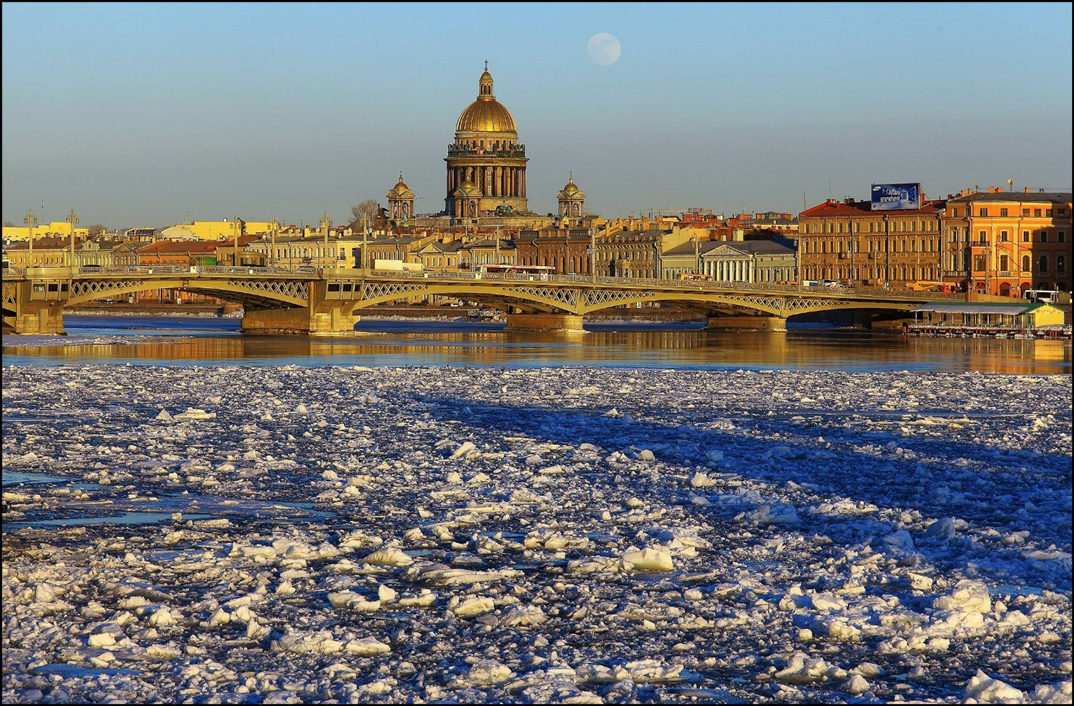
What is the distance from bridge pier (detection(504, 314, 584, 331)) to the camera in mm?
78375

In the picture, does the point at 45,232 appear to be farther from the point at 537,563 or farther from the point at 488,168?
the point at 537,563

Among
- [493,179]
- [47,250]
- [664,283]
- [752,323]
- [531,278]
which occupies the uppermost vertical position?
[493,179]

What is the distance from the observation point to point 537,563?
465 inches

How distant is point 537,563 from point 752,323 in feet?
236

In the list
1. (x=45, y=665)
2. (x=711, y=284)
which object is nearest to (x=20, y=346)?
(x=711, y=284)

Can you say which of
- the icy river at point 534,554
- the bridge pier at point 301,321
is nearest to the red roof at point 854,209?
the bridge pier at point 301,321

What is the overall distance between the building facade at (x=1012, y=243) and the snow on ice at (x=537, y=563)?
82.1 meters

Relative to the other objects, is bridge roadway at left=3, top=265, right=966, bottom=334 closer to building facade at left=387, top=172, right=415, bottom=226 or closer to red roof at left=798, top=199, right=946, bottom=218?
red roof at left=798, top=199, right=946, bottom=218

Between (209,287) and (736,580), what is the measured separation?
59.6 metres

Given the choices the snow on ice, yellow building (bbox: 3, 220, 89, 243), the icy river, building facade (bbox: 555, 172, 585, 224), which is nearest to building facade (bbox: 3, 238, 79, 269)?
yellow building (bbox: 3, 220, 89, 243)

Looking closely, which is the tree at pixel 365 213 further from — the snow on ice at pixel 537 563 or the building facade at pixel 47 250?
the snow on ice at pixel 537 563

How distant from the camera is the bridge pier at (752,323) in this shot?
81.6 meters

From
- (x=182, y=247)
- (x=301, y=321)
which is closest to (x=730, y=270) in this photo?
(x=301, y=321)

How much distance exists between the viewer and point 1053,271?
10119cm
